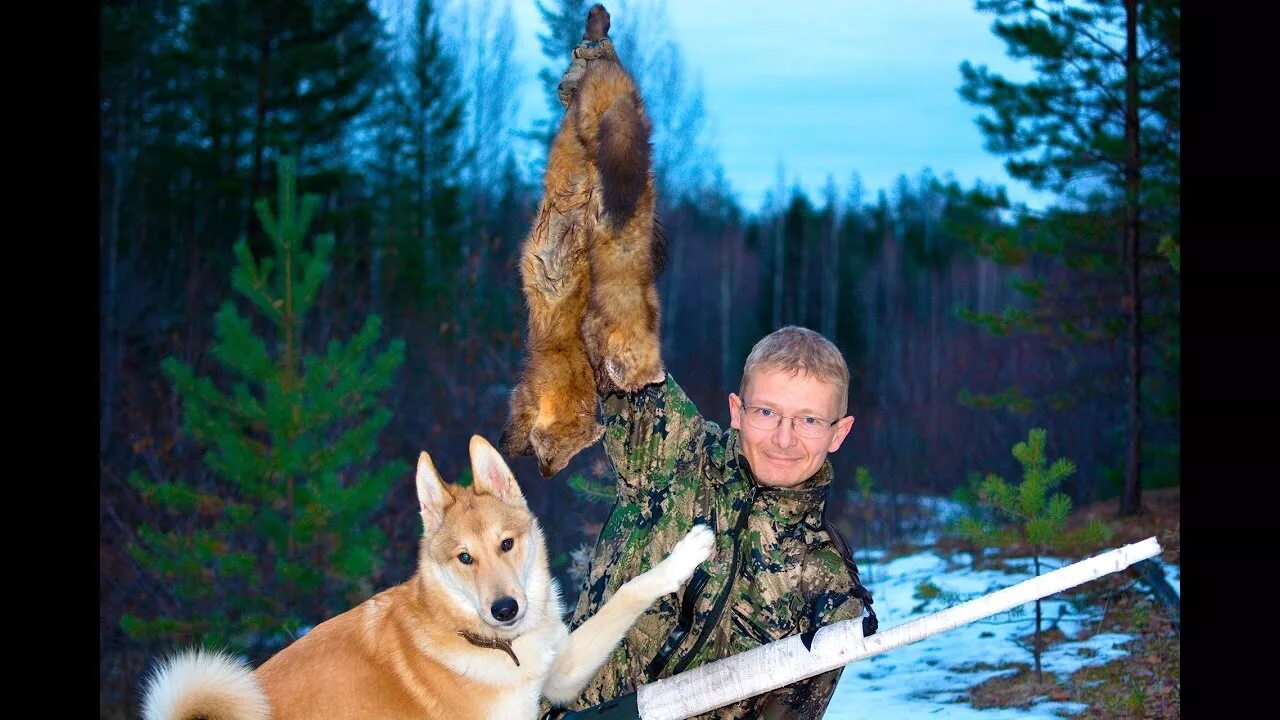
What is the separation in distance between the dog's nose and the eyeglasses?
3.17ft

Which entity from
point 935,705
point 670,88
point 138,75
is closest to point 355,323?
point 138,75

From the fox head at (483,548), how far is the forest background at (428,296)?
1.08m

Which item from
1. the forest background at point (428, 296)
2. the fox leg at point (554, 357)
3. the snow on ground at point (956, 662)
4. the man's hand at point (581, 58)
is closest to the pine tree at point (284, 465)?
the forest background at point (428, 296)

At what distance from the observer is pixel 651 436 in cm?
315

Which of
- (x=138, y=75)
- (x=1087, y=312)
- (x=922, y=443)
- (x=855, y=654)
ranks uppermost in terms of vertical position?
(x=138, y=75)

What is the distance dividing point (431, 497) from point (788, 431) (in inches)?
48.7

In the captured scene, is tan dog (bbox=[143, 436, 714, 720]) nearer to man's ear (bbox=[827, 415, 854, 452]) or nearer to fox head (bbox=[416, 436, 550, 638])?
fox head (bbox=[416, 436, 550, 638])

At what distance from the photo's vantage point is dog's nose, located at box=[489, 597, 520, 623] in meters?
3.28

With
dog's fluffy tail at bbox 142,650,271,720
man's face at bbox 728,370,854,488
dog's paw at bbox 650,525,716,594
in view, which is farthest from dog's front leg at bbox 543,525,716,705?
dog's fluffy tail at bbox 142,650,271,720

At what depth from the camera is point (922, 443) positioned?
23.0m

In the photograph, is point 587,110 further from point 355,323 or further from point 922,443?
point 922,443

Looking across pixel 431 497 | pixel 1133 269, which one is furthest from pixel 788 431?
pixel 1133 269

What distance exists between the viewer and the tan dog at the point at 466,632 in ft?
10.6
